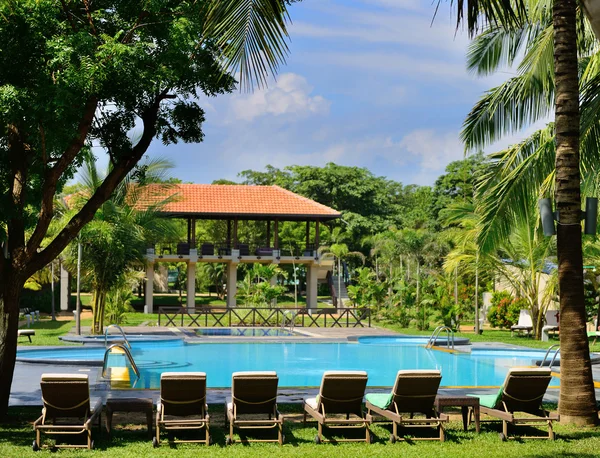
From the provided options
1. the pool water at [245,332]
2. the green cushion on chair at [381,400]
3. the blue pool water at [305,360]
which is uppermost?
the green cushion on chair at [381,400]

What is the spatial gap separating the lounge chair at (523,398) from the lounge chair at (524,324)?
14992 millimetres

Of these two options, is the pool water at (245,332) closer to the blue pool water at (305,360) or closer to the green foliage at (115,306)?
the blue pool water at (305,360)

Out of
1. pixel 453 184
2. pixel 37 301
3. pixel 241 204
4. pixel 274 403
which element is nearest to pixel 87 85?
pixel 274 403

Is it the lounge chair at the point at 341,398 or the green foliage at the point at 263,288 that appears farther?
the green foliage at the point at 263,288

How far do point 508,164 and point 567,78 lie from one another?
367 centimetres

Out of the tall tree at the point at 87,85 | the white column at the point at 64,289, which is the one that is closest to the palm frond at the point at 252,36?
the tall tree at the point at 87,85

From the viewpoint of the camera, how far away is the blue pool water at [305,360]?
1580cm

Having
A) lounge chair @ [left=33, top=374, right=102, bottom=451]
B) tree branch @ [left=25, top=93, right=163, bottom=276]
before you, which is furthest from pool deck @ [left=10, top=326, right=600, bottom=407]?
tree branch @ [left=25, top=93, right=163, bottom=276]

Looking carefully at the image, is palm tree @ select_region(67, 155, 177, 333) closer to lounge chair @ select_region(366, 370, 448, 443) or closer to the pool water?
the pool water

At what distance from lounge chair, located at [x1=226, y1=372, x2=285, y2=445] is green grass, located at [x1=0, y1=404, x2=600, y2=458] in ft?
0.75

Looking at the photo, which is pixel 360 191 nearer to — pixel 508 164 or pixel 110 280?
pixel 110 280

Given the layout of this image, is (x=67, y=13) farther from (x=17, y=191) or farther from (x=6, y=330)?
(x=6, y=330)

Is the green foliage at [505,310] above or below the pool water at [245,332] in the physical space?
above

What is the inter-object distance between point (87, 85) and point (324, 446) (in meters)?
4.30
